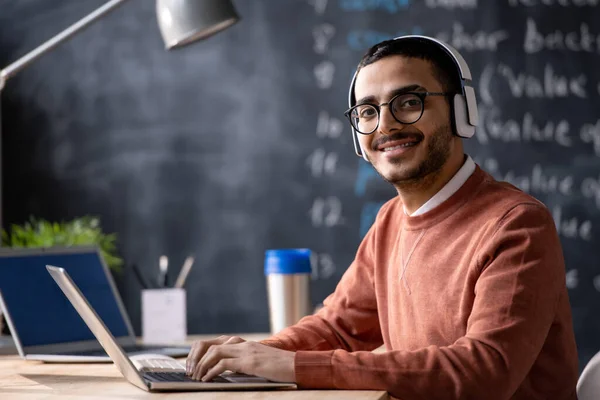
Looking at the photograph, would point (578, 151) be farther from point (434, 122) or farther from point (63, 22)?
point (63, 22)

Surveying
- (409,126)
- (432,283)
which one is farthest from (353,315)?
(409,126)

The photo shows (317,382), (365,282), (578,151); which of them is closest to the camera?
(317,382)

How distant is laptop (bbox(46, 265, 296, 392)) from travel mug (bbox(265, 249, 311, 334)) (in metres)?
0.66

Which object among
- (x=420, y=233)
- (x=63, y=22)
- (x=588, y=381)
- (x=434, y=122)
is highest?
(x=63, y=22)

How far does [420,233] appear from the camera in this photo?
1358 mm

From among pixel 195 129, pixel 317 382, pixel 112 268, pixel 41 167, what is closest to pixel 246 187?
pixel 195 129

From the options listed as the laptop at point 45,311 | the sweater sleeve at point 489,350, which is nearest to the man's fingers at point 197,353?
the sweater sleeve at point 489,350

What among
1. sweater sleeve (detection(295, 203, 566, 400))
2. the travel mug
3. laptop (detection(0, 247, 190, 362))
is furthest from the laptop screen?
sweater sleeve (detection(295, 203, 566, 400))

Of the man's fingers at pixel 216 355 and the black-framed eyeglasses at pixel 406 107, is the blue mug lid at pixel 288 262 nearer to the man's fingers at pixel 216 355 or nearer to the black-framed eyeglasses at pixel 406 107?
the black-framed eyeglasses at pixel 406 107

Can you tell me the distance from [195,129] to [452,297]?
170cm

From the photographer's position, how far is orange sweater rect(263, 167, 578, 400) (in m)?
1.07

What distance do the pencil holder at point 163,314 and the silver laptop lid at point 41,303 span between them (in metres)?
0.11

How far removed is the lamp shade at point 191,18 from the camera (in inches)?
70.6

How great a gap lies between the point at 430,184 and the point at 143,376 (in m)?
0.54
